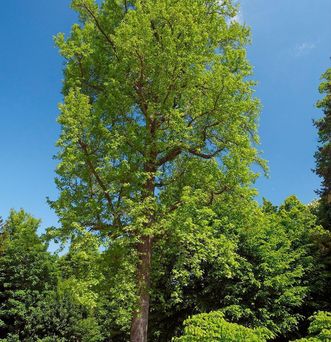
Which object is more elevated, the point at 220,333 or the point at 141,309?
the point at 141,309

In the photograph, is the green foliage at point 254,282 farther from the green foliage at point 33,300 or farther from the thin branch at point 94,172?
the green foliage at point 33,300

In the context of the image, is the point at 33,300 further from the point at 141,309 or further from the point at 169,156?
the point at 169,156

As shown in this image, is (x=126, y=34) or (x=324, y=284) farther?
(x=324, y=284)

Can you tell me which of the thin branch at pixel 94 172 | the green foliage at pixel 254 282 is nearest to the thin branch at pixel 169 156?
the thin branch at pixel 94 172

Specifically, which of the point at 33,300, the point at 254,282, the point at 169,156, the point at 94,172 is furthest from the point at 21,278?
the point at 169,156

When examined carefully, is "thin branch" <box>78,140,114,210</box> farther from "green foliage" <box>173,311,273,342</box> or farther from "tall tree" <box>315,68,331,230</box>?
"tall tree" <box>315,68,331,230</box>

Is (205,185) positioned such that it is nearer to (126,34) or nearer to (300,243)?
(126,34)

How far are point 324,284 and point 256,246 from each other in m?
3.29

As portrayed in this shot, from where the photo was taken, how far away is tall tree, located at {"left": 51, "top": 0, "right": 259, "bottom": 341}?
12.2 meters

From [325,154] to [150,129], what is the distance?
12.1m

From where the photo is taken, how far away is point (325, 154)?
21.8 m

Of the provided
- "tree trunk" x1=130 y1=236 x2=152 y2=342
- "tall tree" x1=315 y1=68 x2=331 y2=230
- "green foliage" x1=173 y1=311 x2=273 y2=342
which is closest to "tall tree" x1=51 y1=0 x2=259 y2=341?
"tree trunk" x1=130 y1=236 x2=152 y2=342

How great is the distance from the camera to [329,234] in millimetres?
17719

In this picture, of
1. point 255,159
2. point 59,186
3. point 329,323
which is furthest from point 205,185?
point 329,323
